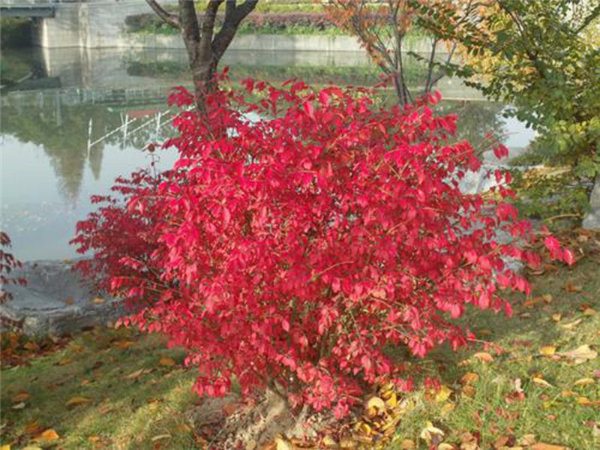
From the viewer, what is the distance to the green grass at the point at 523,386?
11.5 ft

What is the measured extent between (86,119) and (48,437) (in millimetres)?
19340

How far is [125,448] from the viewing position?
4.08 m

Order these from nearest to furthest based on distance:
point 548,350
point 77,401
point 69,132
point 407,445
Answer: point 407,445, point 548,350, point 77,401, point 69,132

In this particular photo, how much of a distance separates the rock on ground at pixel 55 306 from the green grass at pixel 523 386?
3807 millimetres

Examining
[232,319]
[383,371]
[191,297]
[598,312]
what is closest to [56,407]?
[191,297]

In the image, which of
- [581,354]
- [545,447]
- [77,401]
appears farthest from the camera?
[77,401]

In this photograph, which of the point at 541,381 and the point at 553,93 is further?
the point at 553,93

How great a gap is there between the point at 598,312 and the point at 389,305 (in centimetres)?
206

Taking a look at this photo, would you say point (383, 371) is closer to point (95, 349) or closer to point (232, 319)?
point (232, 319)

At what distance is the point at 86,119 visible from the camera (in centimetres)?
2264

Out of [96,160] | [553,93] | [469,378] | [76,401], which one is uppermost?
[553,93]

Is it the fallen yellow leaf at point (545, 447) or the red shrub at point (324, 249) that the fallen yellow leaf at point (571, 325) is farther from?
the fallen yellow leaf at point (545, 447)

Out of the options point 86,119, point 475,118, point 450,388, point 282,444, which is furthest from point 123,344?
point 86,119

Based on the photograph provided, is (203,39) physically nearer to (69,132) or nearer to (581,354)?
(581,354)
